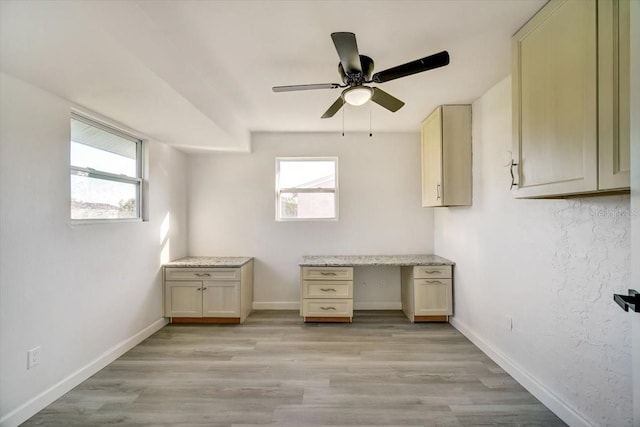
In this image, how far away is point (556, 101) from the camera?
1.54 meters

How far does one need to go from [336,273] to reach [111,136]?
9.29 ft

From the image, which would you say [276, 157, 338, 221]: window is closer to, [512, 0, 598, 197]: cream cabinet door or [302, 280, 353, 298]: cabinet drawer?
[302, 280, 353, 298]: cabinet drawer

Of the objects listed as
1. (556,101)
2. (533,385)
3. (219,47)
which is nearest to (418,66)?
(556,101)

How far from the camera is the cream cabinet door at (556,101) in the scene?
1.36 meters

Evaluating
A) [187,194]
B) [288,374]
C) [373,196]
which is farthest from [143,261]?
[373,196]

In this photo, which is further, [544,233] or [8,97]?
[544,233]

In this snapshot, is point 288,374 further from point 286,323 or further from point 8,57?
point 8,57

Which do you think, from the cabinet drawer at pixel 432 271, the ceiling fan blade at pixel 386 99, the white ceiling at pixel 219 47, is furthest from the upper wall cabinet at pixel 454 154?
the ceiling fan blade at pixel 386 99

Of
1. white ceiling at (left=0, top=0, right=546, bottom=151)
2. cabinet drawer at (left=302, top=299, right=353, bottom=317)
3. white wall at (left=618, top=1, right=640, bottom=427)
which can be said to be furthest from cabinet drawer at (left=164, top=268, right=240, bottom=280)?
white wall at (left=618, top=1, right=640, bottom=427)

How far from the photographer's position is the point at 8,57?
5.45 ft

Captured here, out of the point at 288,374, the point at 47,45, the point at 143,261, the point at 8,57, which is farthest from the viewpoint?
the point at 143,261

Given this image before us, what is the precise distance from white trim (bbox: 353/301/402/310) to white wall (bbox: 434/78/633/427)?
940 mm

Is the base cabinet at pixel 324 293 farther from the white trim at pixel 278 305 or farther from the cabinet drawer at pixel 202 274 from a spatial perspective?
the cabinet drawer at pixel 202 274

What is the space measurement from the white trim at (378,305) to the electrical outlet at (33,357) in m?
3.26
